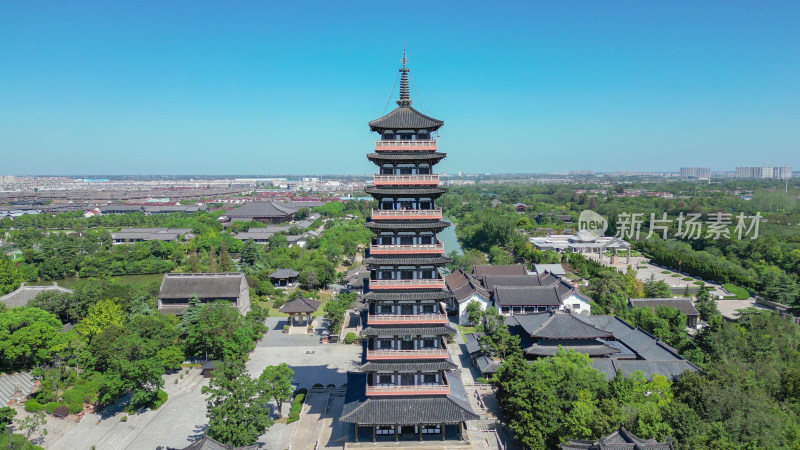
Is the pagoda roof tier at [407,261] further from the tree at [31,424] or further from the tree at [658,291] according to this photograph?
the tree at [658,291]

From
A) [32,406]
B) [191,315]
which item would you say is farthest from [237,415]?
[191,315]

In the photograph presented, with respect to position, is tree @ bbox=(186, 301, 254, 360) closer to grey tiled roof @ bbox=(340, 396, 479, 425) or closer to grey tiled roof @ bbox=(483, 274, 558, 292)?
grey tiled roof @ bbox=(340, 396, 479, 425)

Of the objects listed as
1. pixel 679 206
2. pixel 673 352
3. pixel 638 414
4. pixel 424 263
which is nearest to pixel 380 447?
pixel 424 263

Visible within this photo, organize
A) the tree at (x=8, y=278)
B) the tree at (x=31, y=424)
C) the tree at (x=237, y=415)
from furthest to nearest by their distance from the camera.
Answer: the tree at (x=8, y=278) < the tree at (x=31, y=424) < the tree at (x=237, y=415)

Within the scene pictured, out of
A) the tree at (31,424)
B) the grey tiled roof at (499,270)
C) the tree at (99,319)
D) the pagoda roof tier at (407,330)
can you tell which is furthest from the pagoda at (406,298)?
the grey tiled roof at (499,270)

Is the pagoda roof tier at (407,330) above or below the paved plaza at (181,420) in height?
above

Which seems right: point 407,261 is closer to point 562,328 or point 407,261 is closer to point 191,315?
point 562,328
